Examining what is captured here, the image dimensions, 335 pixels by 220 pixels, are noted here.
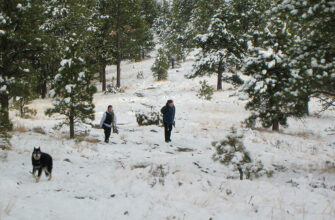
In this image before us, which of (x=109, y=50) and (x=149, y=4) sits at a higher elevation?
(x=149, y=4)

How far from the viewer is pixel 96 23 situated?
3139cm

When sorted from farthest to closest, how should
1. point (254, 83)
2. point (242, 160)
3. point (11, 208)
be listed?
1. point (254, 83)
2. point (242, 160)
3. point (11, 208)

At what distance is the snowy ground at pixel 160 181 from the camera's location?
5102 millimetres

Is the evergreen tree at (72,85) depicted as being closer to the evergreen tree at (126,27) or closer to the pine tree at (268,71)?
the pine tree at (268,71)

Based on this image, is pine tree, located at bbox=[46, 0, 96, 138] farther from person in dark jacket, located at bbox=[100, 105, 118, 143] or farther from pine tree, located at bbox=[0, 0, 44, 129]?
pine tree, located at bbox=[0, 0, 44, 129]

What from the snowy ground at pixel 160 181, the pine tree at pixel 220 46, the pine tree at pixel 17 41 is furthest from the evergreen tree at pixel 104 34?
the snowy ground at pixel 160 181

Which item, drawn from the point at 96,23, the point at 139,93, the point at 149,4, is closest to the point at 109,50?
the point at 96,23

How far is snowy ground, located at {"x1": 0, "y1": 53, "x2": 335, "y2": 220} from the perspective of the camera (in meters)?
5.10

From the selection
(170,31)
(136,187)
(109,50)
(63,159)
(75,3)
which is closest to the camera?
(136,187)

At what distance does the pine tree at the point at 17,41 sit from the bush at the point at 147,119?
7.28 meters

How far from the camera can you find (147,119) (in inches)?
723

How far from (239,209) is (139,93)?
2756 cm

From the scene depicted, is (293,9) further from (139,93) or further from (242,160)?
(139,93)

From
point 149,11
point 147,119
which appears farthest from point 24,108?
point 149,11
